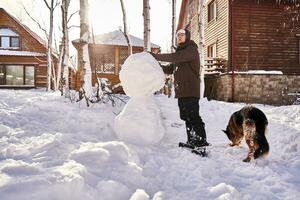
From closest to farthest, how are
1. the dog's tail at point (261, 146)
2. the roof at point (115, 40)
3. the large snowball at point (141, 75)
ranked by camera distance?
1. the dog's tail at point (261, 146)
2. the large snowball at point (141, 75)
3. the roof at point (115, 40)

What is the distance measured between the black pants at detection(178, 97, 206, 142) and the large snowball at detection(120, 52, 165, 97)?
1.74 ft

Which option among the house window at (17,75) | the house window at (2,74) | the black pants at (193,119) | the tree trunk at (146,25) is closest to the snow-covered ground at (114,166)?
the black pants at (193,119)

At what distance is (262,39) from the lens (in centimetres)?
1623

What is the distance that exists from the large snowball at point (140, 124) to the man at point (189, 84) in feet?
1.49

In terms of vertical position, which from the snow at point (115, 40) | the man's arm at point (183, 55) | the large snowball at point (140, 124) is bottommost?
the large snowball at point (140, 124)

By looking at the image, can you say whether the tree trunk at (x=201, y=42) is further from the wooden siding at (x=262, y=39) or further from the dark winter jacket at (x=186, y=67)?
the dark winter jacket at (x=186, y=67)

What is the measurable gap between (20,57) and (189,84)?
80.4 ft

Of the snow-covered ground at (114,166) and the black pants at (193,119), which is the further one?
the black pants at (193,119)

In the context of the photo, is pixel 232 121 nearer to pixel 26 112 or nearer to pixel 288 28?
pixel 26 112

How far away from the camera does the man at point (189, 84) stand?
487 centimetres

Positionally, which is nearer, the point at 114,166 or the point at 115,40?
the point at 114,166

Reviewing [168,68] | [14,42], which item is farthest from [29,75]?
[168,68]

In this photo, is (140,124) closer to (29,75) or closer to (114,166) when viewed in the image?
(114,166)

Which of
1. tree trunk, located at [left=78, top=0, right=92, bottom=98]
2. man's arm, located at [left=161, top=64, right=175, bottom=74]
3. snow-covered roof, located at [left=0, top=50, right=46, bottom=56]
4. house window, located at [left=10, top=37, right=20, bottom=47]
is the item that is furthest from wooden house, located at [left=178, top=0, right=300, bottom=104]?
house window, located at [left=10, top=37, right=20, bottom=47]
